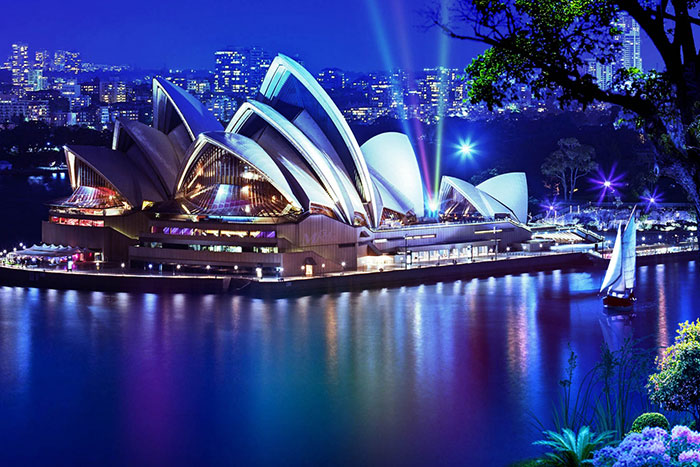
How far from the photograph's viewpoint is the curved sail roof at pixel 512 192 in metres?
39.9

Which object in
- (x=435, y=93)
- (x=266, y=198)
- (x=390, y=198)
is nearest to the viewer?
(x=266, y=198)

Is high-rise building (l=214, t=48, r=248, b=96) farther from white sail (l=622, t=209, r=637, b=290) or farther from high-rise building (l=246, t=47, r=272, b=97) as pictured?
white sail (l=622, t=209, r=637, b=290)

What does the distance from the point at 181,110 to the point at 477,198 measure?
508 inches

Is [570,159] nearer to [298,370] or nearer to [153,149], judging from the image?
[153,149]

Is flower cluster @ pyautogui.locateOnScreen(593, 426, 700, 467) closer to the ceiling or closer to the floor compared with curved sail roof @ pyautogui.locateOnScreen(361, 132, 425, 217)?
closer to the floor

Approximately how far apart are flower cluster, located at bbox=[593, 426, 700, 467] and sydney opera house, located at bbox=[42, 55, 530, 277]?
23463 mm

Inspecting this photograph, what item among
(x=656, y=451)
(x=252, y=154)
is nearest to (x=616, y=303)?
(x=252, y=154)

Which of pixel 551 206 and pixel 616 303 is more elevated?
pixel 551 206

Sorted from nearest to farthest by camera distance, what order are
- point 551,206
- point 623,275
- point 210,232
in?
1. point 623,275
2. point 210,232
3. point 551,206

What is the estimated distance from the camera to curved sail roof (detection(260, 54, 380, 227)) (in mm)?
32969

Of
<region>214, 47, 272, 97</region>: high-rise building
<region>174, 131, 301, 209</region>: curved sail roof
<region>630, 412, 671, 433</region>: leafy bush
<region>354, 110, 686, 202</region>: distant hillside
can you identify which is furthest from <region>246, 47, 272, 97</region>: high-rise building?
<region>630, 412, 671, 433</region>: leafy bush

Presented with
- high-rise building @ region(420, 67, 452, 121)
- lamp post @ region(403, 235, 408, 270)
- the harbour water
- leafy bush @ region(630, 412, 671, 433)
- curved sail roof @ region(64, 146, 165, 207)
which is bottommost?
the harbour water

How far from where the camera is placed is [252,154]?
31.3 metres

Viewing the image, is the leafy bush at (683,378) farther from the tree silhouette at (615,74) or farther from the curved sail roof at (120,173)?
the curved sail roof at (120,173)
